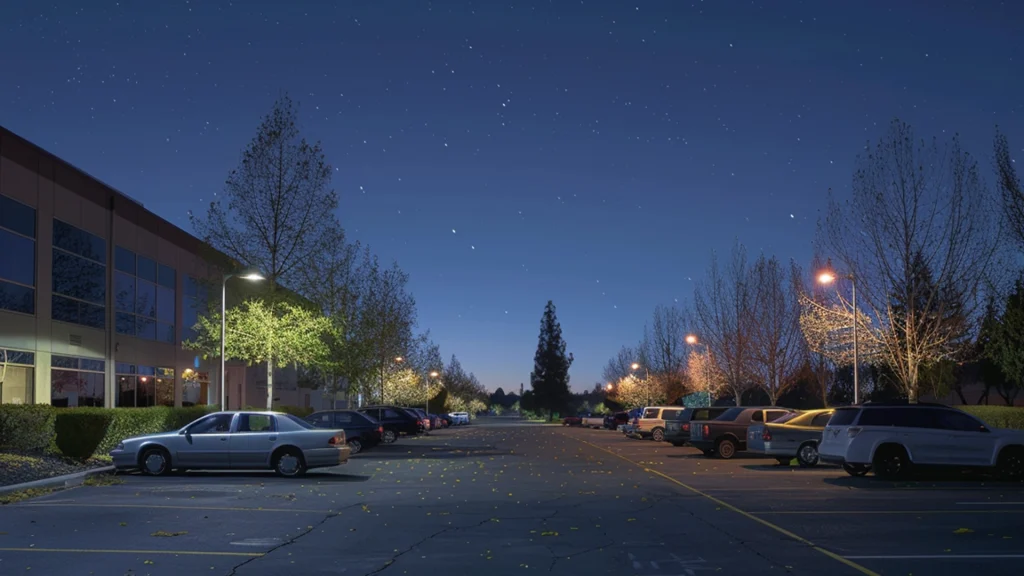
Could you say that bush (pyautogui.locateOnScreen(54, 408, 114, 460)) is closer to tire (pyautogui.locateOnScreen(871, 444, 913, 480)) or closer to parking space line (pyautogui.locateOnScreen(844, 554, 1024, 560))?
tire (pyautogui.locateOnScreen(871, 444, 913, 480))

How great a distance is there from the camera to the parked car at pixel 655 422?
161ft

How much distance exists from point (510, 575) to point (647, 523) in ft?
15.3

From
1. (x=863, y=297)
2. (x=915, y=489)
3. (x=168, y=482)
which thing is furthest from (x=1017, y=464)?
(x=168, y=482)

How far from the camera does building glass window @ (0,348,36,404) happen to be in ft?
104

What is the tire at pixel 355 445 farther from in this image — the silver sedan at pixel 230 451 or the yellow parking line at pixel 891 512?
the yellow parking line at pixel 891 512

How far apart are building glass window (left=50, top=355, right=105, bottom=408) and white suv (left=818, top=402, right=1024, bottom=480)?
27499 millimetres

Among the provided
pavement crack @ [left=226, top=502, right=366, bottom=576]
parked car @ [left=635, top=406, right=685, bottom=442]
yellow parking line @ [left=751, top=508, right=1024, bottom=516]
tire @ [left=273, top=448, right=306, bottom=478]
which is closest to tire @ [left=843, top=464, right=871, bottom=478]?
yellow parking line @ [left=751, top=508, right=1024, bottom=516]

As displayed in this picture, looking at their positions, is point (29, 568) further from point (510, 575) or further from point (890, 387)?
point (890, 387)

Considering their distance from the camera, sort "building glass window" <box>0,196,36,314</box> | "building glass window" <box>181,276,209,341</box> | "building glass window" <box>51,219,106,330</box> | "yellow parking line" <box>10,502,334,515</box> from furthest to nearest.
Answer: "building glass window" <box>181,276,209,341</box>
"building glass window" <box>51,219,106,330</box>
"building glass window" <box>0,196,36,314</box>
"yellow parking line" <box>10,502,334,515</box>

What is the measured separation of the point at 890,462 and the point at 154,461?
16.9 metres

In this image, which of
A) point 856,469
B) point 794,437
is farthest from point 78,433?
point 856,469

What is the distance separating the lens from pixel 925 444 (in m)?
22.0

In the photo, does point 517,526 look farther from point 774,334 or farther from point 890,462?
point 774,334

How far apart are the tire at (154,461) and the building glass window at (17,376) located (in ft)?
37.7
